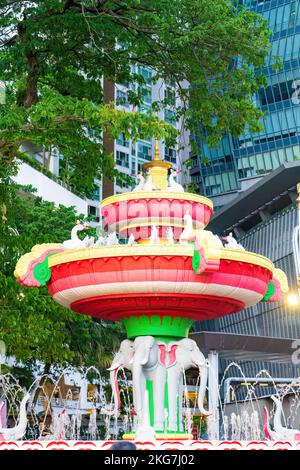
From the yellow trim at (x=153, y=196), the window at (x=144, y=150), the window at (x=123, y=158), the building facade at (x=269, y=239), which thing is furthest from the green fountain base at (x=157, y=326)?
the window at (x=144, y=150)

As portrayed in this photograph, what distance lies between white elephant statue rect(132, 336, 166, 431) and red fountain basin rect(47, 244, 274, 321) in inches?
18.5

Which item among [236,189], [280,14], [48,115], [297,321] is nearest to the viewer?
[48,115]

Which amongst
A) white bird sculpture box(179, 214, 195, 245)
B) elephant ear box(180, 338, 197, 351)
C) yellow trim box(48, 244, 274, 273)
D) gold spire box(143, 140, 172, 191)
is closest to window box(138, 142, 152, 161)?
gold spire box(143, 140, 172, 191)

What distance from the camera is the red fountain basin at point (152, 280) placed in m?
11.8

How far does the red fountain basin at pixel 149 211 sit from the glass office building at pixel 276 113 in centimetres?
5758

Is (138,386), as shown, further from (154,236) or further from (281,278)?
(281,278)

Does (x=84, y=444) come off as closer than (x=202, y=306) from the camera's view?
Yes

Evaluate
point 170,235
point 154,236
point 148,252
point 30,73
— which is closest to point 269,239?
point 30,73

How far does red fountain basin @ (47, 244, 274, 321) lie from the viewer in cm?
1177

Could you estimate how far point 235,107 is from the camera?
1761 centimetres

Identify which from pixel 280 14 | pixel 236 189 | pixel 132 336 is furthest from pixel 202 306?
pixel 236 189

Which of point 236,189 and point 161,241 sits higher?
point 236,189

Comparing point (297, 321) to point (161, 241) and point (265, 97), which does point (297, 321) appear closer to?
point (265, 97)

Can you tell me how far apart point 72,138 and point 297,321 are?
1674 inches
